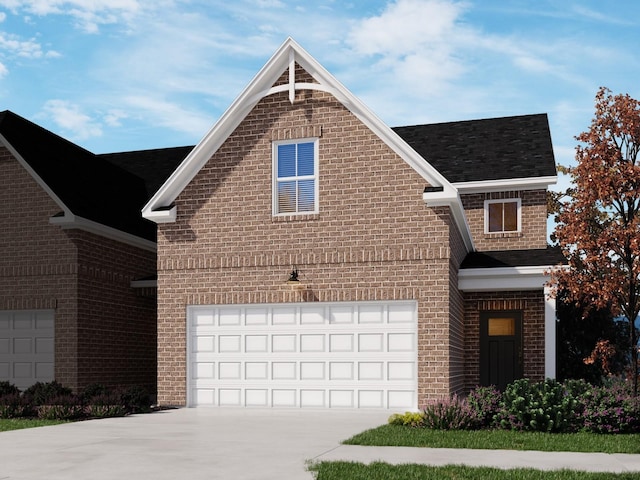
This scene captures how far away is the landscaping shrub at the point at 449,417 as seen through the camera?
48.5ft

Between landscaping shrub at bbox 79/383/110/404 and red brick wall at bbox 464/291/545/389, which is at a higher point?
red brick wall at bbox 464/291/545/389

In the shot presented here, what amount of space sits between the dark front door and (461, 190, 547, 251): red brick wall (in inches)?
108

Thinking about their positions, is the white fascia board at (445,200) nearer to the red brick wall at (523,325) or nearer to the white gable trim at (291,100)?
the white gable trim at (291,100)

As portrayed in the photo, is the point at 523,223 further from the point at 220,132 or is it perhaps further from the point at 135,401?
the point at 135,401

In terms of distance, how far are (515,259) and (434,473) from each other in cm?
1314

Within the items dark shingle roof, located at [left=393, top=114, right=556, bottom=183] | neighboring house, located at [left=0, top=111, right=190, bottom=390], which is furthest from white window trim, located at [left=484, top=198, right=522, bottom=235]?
neighboring house, located at [left=0, top=111, right=190, bottom=390]

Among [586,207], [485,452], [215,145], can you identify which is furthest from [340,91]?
[485,452]

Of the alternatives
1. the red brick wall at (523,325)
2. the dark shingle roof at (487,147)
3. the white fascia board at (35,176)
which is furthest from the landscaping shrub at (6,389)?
the dark shingle roof at (487,147)

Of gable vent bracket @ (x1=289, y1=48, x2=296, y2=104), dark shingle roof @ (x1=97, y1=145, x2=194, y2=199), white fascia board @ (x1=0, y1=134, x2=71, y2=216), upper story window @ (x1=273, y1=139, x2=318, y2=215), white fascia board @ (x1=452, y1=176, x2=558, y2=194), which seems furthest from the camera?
dark shingle roof @ (x1=97, y1=145, x2=194, y2=199)

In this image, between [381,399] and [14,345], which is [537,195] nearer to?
[381,399]

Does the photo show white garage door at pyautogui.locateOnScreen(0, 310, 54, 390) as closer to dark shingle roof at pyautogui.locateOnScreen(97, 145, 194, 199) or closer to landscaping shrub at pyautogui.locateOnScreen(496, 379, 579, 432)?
dark shingle roof at pyautogui.locateOnScreen(97, 145, 194, 199)

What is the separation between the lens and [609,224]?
758 inches

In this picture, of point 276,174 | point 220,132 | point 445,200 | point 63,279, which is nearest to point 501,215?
point 445,200

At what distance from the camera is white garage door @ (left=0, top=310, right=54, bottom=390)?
2325cm
